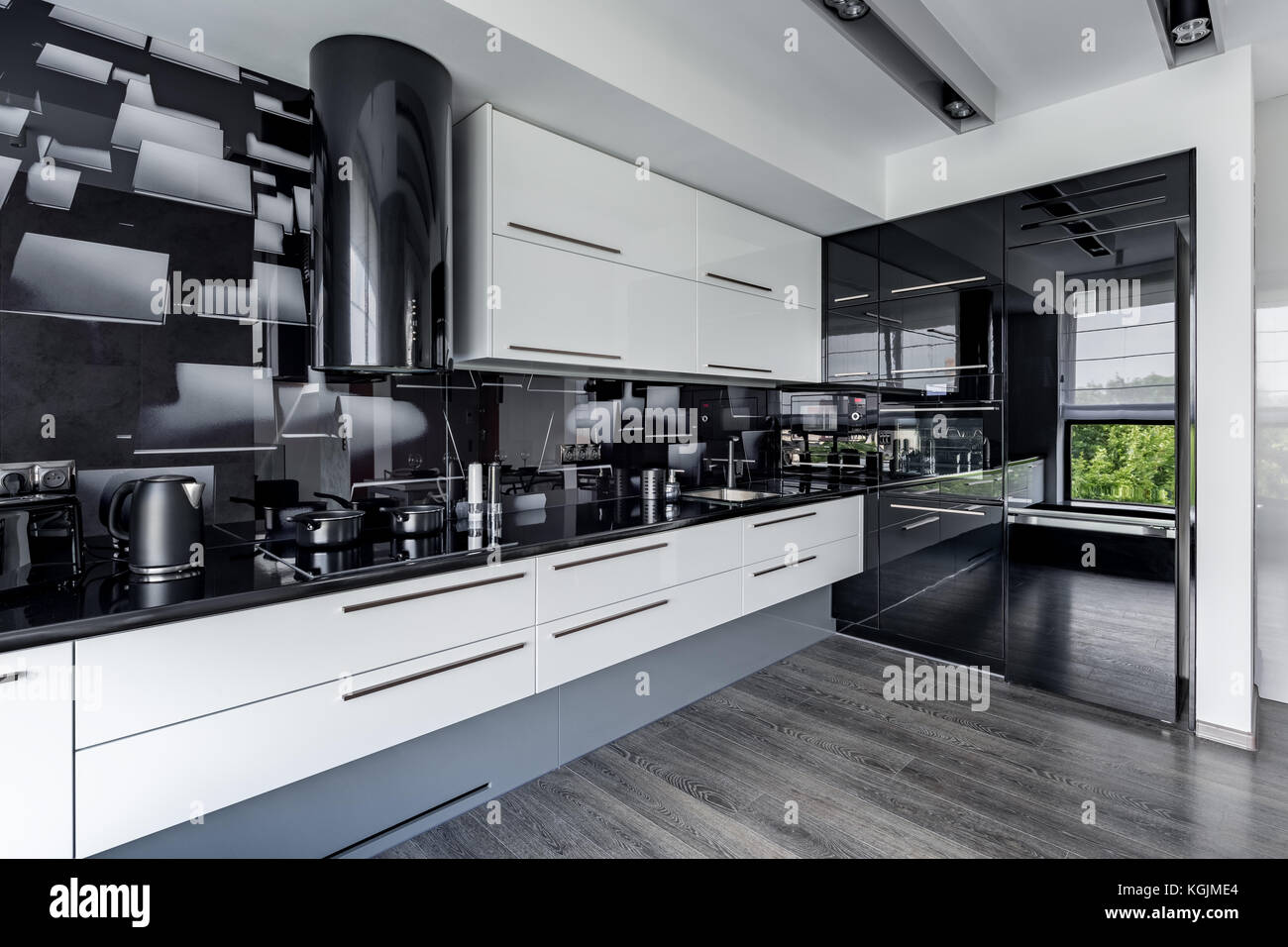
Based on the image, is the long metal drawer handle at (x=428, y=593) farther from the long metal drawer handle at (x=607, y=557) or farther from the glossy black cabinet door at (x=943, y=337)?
the glossy black cabinet door at (x=943, y=337)

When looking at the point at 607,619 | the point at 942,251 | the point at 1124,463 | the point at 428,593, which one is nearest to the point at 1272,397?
the point at 1124,463

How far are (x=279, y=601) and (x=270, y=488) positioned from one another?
739mm

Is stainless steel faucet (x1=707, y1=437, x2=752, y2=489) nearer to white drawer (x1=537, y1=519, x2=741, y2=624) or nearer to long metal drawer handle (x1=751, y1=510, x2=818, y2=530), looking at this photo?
long metal drawer handle (x1=751, y1=510, x2=818, y2=530)

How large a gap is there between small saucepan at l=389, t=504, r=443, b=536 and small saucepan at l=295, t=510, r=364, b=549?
116 mm

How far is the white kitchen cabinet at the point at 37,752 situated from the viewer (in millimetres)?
1192

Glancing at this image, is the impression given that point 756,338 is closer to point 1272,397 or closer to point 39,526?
point 1272,397

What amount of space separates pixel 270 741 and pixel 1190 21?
351 cm

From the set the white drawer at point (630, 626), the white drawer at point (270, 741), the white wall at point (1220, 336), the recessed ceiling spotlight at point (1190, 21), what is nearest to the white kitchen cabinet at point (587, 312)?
the white drawer at point (630, 626)

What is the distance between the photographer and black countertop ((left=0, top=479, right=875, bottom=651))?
4.22 ft

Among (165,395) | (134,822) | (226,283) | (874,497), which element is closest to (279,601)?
(134,822)

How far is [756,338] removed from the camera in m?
3.36

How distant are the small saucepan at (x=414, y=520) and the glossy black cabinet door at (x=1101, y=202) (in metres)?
2.89

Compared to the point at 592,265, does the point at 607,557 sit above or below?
below

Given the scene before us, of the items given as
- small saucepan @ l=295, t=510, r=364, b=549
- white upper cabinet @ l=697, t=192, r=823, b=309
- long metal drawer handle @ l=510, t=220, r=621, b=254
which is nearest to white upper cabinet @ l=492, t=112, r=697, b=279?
long metal drawer handle @ l=510, t=220, r=621, b=254
